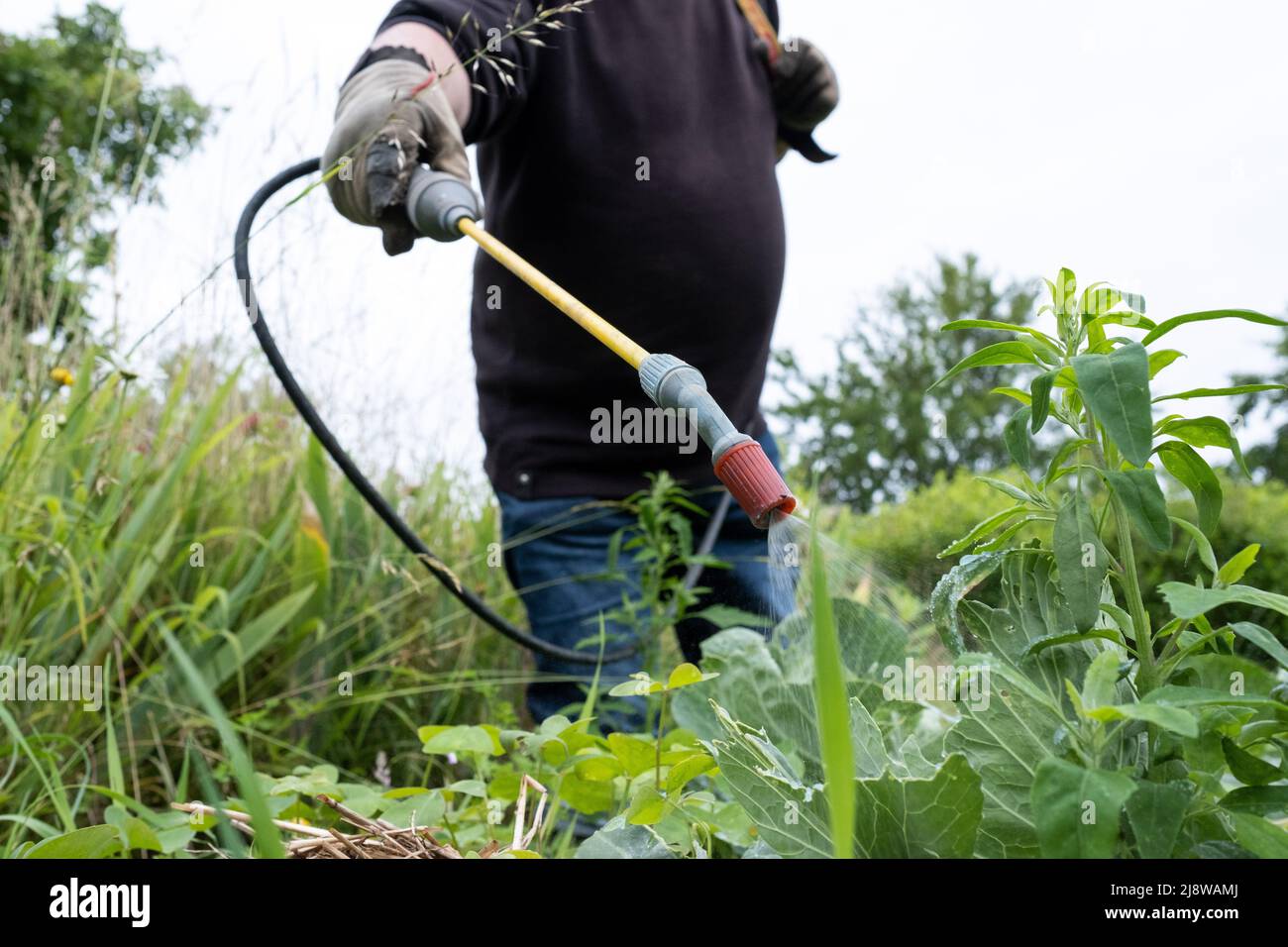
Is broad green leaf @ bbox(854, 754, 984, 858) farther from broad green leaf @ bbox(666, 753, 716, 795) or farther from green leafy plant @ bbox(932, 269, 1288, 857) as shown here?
broad green leaf @ bbox(666, 753, 716, 795)

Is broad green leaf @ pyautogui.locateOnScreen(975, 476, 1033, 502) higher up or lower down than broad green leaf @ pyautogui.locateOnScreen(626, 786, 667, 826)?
higher up

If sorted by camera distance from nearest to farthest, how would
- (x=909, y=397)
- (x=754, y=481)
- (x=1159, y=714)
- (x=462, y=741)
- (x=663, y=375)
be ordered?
1. (x=1159, y=714)
2. (x=754, y=481)
3. (x=663, y=375)
4. (x=462, y=741)
5. (x=909, y=397)

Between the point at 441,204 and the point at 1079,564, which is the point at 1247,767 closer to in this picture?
the point at 1079,564

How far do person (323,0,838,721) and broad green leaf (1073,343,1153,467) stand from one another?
1.25 metres

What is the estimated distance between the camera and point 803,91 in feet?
7.75

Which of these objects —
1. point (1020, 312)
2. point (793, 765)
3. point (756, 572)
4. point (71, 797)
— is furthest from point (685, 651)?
point (1020, 312)

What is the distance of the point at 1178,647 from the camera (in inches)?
24.8

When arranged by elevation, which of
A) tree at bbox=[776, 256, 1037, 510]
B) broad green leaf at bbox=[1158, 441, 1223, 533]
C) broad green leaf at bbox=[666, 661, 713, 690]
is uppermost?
tree at bbox=[776, 256, 1037, 510]

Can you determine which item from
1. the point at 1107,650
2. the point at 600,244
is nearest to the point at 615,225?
the point at 600,244

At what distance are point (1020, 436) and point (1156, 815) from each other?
0.21m

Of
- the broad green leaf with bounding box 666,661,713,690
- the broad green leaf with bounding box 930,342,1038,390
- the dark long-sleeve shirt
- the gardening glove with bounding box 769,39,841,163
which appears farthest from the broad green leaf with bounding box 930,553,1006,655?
the gardening glove with bounding box 769,39,841,163

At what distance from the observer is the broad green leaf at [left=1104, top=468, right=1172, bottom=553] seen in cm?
54

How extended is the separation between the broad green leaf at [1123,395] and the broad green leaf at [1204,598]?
66 mm
